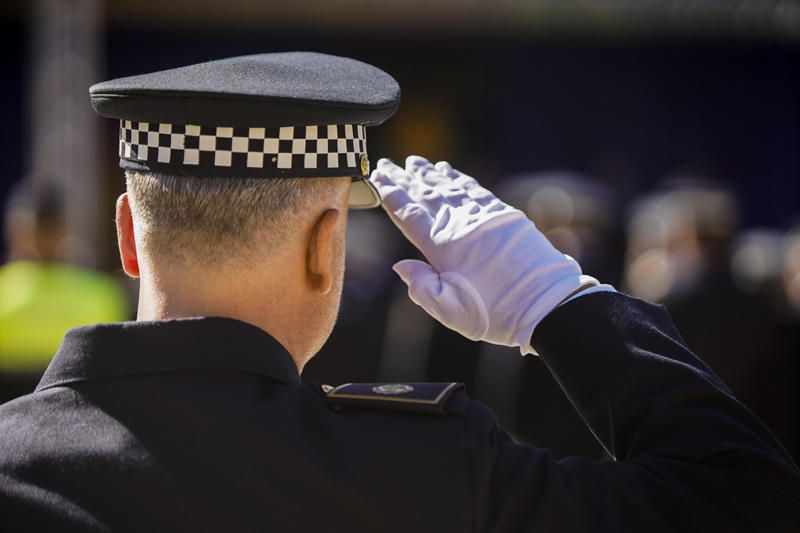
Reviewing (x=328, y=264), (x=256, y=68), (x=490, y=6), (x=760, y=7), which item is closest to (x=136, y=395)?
(x=328, y=264)

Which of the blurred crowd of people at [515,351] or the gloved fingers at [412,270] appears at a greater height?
the gloved fingers at [412,270]

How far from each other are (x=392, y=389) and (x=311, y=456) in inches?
6.2

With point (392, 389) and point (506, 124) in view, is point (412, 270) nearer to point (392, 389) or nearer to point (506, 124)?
point (392, 389)

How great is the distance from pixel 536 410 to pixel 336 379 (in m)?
0.88

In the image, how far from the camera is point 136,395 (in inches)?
57.3

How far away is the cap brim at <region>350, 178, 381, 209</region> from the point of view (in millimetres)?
1657

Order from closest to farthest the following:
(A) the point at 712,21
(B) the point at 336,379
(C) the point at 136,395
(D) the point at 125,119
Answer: (C) the point at 136,395 → (D) the point at 125,119 → (B) the point at 336,379 → (A) the point at 712,21

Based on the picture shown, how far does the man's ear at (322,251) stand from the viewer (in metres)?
1.51

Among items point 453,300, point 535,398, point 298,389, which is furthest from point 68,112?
point 298,389

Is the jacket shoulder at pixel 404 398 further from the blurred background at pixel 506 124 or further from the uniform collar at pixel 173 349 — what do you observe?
the blurred background at pixel 506 124

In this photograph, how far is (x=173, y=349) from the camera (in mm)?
1467

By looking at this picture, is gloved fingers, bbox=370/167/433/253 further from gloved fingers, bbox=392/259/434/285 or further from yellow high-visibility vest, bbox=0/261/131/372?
yellow high-visibility vest, bbox=0/261/131/372

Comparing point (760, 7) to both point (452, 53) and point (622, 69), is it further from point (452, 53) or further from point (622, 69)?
point (452, 53)

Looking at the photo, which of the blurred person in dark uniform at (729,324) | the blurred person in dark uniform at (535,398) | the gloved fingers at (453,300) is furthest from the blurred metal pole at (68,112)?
the gloved fingers at (453,300)
